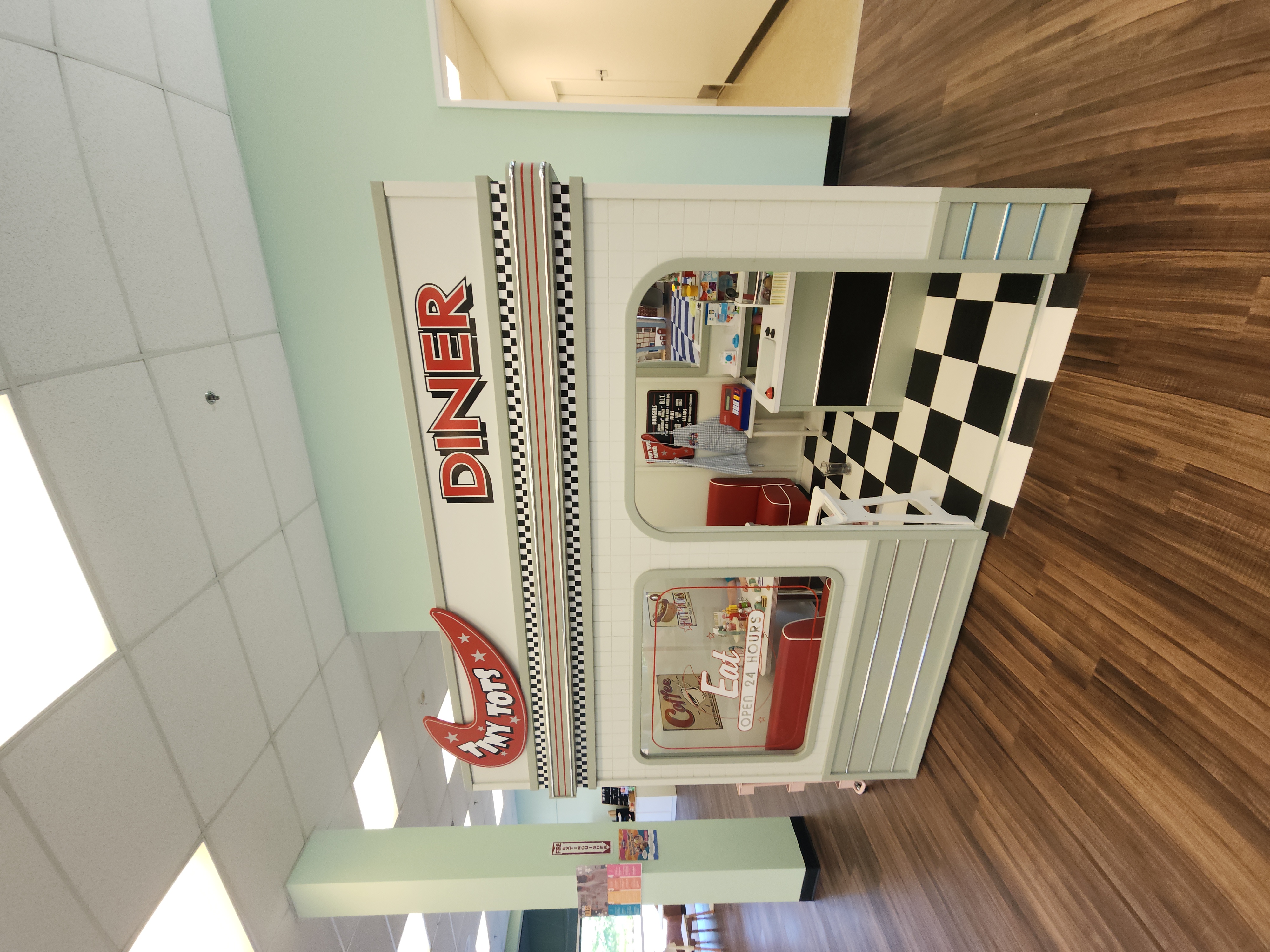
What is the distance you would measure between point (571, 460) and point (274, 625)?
4.30 ft

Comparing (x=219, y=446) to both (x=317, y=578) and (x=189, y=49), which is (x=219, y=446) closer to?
(x=317, y=578)

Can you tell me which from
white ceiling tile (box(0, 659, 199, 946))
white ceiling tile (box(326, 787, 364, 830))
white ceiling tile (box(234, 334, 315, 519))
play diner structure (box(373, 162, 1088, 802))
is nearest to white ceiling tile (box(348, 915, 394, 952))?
white ceiling tile (box(326, 787, 364, 830))

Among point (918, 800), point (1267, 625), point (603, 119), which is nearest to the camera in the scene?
point (1267, 625)

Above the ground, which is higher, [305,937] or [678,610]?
[678,610]

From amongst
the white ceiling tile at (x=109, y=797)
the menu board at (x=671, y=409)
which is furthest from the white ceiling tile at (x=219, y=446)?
the menu board at (x=671, y=409)

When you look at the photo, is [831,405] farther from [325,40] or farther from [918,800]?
[325,40]

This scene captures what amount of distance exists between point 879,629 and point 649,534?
2.32ft

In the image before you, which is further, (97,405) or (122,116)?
(122,116)

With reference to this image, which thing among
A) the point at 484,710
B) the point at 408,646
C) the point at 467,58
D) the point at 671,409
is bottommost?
the point at 408,646

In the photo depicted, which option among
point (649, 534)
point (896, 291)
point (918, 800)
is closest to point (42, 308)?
point (649, 534)

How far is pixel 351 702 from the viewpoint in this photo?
2.32m

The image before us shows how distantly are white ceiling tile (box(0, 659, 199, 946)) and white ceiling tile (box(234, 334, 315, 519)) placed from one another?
2.59ft

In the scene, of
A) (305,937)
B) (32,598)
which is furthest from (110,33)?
(305,937)

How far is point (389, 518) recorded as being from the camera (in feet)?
7.16
